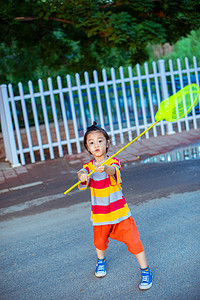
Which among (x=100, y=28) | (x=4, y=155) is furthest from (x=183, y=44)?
(x=4, y=155)

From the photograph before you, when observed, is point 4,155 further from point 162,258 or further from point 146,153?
point 162,258

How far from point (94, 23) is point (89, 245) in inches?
239

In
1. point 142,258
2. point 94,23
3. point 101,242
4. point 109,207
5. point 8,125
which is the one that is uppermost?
point 94,23

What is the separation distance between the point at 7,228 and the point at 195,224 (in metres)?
2.24

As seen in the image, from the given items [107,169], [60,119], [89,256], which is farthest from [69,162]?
[107,169]

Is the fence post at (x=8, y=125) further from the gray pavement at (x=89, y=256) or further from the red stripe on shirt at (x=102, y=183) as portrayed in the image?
the red stripe on shirt at (x=102, y=183)

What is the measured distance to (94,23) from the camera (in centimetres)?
878

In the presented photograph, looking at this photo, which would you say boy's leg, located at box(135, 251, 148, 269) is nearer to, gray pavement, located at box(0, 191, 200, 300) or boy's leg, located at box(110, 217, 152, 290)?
boy's leg, located at box(110, 217, 152, 290)

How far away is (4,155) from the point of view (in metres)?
8.97

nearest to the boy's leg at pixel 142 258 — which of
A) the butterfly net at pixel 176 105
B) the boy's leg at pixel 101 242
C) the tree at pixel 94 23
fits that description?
the boy's leg at pixel 101 242

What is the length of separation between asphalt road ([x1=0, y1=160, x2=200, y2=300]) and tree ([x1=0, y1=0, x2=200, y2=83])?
13.7 feet

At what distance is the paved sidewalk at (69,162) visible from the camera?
7008 mm

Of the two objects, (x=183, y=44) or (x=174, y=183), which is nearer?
(x=174, y=183)

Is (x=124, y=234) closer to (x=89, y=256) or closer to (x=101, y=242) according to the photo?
(x=101, y=242)
